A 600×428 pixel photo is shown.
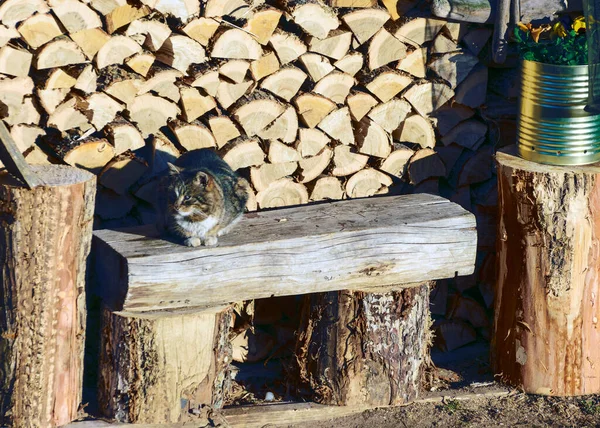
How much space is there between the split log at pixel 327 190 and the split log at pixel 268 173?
0.17 m

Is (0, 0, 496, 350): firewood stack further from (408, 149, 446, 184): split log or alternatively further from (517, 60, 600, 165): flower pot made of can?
(517, 60, 600, 165): flower pot made of can

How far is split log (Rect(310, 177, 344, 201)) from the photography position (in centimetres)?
476

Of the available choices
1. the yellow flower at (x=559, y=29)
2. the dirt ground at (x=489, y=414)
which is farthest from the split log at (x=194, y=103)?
the yellow flower at (x=559, y=29)

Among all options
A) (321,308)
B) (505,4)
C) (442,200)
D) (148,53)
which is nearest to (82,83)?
(148,53)

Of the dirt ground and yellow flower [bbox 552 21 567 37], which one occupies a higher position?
yellow flower [bbox 552 21 567 37]

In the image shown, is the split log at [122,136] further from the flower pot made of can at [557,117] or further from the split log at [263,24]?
the flower pot made of can at [557,117]

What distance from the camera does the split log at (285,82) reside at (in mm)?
4461

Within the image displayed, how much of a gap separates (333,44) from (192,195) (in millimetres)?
1176

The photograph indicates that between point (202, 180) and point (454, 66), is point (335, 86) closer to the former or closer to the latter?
point (454, 66)

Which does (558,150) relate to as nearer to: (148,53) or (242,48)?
(242,48)

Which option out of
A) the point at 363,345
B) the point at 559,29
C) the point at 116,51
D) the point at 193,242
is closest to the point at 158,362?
the point at 193,242

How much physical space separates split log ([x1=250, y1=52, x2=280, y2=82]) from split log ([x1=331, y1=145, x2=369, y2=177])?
60 cm

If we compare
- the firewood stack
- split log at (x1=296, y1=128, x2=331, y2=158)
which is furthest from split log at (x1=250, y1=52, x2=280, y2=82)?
split log at (x1=296, y1=128, x2=331, y2=158)

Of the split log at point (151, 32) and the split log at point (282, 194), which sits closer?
the split log at point (151, 32)
